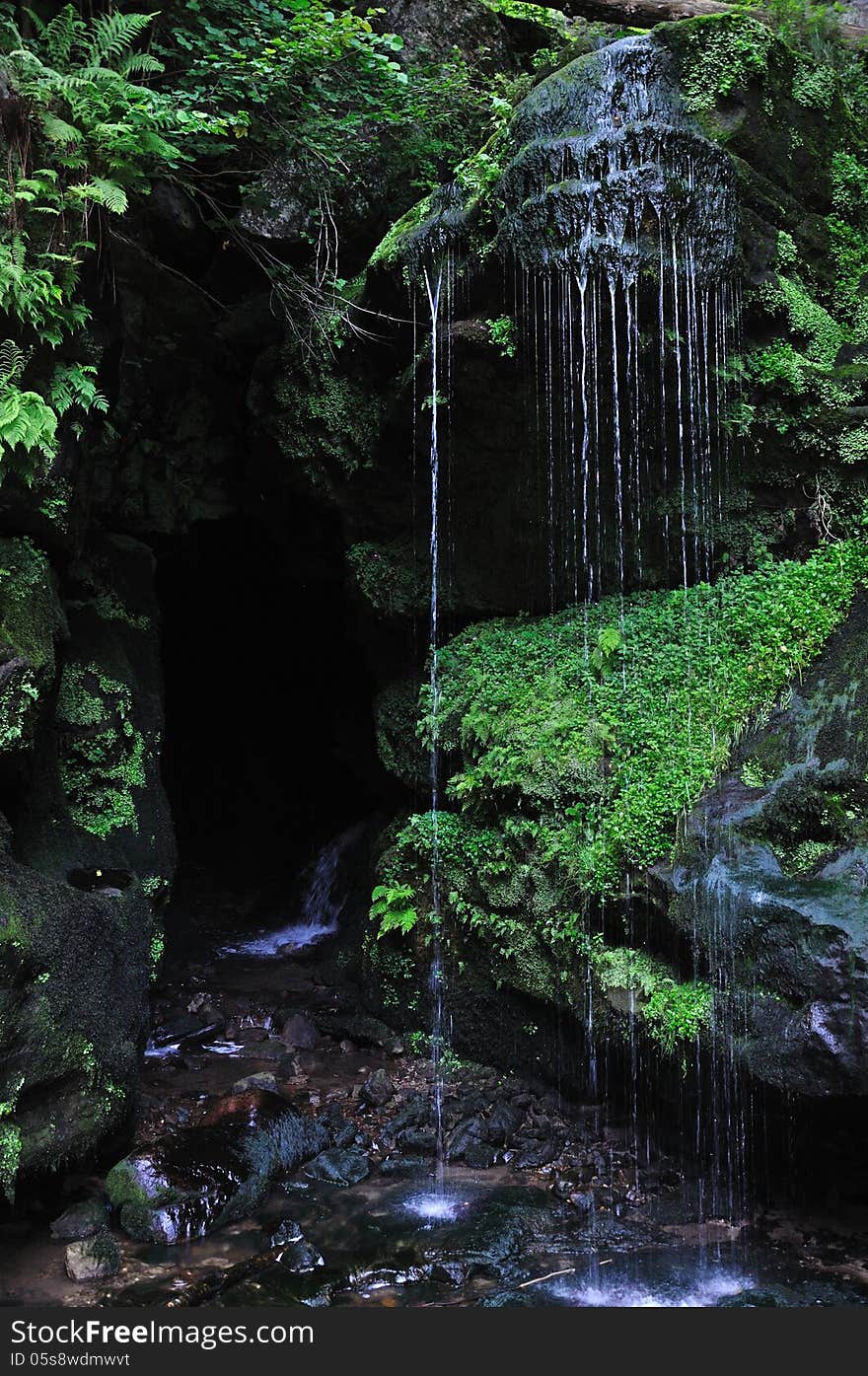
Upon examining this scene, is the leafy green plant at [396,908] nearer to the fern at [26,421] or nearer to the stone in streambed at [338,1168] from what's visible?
the stone in streambed at [338,1168]

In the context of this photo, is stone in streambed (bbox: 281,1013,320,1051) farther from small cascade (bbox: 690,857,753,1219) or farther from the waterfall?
small cascade (bbox: 690,857,753,1219)

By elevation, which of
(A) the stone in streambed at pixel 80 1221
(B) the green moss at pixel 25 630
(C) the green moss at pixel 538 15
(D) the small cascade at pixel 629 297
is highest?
(C) the green moss at pixel 538 15

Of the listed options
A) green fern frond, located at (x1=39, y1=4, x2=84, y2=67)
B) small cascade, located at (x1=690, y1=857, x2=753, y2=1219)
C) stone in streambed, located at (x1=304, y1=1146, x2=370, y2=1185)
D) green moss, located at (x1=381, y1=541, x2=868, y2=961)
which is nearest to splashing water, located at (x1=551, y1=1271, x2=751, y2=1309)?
small cascade, located at (x1=690, y1=857, x2=753, y2=1219)

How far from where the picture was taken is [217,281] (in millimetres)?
10234

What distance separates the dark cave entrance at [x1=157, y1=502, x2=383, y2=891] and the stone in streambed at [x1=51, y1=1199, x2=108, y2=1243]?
683 cm

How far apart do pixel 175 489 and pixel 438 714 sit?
502cm

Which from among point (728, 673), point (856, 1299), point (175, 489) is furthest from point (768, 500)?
point (175, 489)

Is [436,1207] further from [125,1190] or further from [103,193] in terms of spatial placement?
[103,193]

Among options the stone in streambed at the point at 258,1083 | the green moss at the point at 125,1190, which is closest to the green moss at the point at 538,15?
the stone in streambed at the point at 258,1083

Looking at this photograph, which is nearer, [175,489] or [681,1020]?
[681,1020]

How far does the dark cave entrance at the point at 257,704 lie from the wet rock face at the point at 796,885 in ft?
21.2

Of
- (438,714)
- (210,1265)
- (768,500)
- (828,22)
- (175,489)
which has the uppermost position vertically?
(828,22)

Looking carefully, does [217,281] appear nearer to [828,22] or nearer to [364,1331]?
[828,22]

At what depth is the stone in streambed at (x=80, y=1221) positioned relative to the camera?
532 cm
